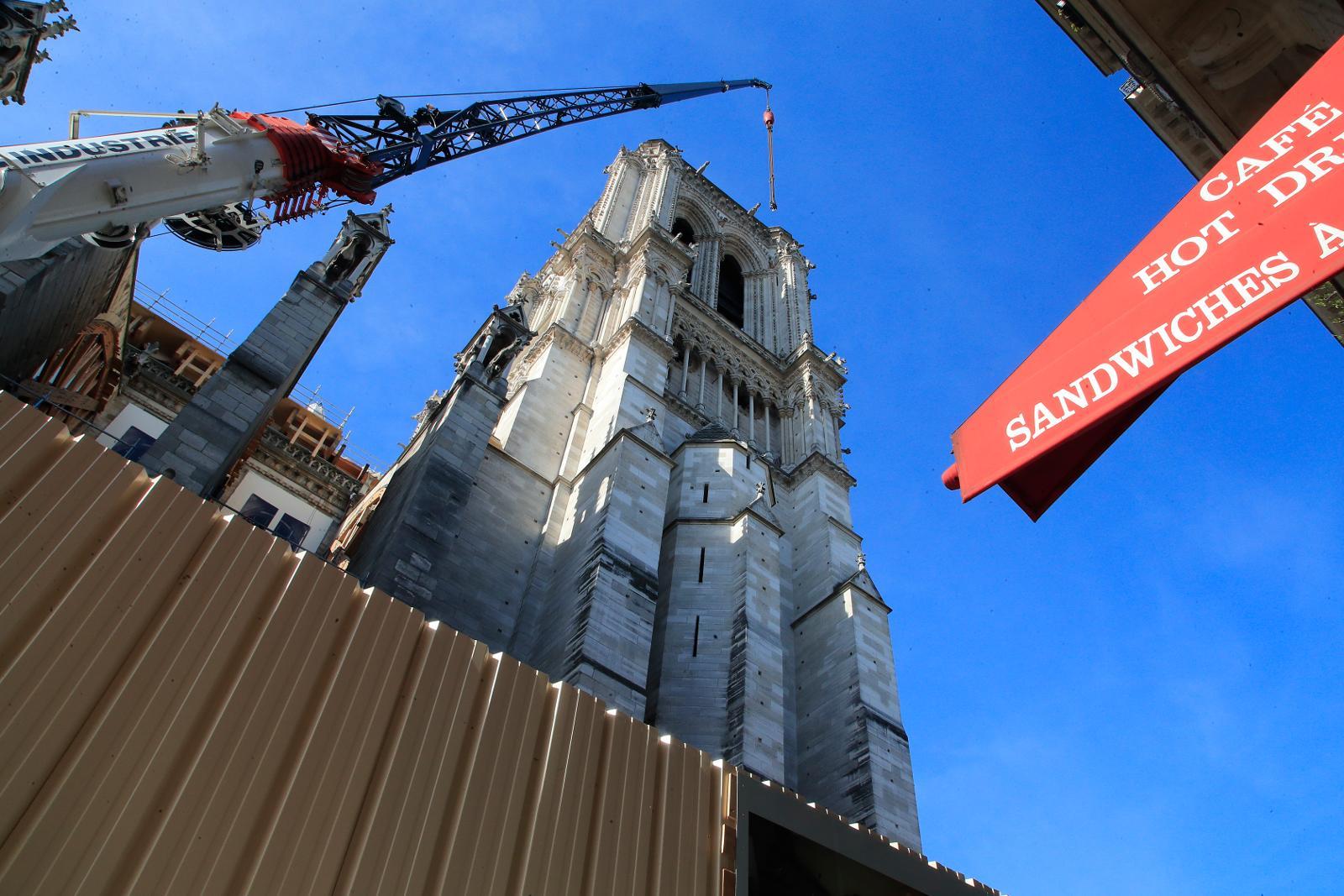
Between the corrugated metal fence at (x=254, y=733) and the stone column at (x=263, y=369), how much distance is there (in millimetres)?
7755

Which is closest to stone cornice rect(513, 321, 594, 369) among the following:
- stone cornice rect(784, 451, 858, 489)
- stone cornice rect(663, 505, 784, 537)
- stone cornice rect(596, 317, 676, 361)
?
stone cornice rect(596, 317, 676, 361)

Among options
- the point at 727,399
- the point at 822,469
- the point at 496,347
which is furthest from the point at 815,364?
the point at 496,347

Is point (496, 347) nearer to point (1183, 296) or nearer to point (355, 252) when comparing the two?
point (355, 252)

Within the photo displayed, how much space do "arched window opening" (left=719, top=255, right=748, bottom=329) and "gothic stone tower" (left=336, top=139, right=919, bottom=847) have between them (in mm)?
7690

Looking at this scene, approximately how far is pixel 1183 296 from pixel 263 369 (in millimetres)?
15478

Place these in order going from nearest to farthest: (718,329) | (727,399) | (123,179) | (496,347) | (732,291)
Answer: (123,179)
(496,347)
(727,399)
(718,329)
(732,291)

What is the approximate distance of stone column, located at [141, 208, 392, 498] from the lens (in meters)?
13.5

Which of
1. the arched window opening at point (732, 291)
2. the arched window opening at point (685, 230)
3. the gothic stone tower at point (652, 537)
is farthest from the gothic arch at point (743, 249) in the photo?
the gothic stone tower at point (652, 537)

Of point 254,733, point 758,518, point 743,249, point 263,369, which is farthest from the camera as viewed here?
point 743,249

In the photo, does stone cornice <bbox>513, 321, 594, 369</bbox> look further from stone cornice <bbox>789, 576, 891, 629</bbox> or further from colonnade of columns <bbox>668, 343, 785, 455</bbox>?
stone cornice <bbox>789, 576, 891, 629</bbox>

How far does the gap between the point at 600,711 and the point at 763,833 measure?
2.44 m

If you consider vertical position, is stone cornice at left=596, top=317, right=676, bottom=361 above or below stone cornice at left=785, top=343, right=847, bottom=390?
below

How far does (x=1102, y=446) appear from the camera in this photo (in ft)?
16.7

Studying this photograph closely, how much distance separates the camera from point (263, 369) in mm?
15602
